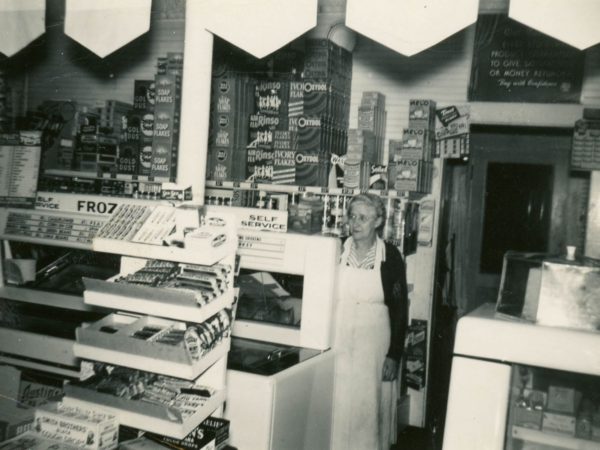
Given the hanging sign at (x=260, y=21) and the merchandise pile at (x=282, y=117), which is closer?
the hanging sign at (x=260, y=21)

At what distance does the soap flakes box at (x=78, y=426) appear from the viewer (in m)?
1.79

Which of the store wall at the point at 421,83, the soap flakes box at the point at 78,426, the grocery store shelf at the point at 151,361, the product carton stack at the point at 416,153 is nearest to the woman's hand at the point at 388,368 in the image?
the store wall at the point at 421,83

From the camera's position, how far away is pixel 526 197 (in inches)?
215

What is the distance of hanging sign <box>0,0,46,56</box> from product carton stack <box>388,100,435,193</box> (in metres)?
3.26

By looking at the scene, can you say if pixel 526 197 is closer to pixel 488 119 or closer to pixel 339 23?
pixel 488 119

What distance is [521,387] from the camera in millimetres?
1450

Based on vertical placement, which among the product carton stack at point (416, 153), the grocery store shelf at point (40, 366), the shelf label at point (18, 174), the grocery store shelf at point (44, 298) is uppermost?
the product carton stack at point (416, 153)

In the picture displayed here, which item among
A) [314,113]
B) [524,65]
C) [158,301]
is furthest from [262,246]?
[524,65]

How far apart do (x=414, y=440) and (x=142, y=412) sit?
3.67 m

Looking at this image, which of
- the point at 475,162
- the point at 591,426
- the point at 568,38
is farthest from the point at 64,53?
the point at 591,426

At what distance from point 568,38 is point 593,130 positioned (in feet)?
11.7

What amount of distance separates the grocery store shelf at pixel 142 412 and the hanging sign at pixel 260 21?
126 cm

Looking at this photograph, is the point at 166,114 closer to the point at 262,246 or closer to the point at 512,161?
the point at 262,246

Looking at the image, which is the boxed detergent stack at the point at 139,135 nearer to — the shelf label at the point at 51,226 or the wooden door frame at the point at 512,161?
the shelf label at the point at 51,226
